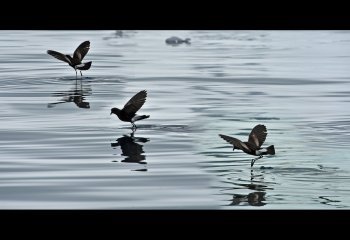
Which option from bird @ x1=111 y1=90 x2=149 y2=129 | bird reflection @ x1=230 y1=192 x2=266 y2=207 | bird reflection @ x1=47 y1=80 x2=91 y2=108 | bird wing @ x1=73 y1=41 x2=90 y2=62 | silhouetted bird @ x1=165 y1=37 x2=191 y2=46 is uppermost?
silhouetted bird @ x1=165 y1=37 x2=191 y2=46

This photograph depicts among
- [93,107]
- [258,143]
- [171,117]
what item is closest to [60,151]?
[258,143]

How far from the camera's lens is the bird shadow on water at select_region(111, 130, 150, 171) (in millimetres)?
13028

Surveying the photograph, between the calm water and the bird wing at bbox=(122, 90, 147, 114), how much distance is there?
1.15 feet

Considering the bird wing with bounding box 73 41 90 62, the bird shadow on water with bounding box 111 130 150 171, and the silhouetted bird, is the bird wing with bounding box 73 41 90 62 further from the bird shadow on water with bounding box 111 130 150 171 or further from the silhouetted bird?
the silhouetted bird

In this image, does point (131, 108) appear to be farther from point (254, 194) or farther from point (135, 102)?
point (254, 194)

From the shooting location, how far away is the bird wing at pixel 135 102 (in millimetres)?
15125

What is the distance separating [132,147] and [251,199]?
3.79 metres

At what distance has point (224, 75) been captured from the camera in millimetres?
24766

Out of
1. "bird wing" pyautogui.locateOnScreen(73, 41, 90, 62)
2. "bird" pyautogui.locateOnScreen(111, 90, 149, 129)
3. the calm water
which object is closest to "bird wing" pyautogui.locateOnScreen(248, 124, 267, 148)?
the calm water

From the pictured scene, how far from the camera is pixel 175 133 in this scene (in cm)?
1521

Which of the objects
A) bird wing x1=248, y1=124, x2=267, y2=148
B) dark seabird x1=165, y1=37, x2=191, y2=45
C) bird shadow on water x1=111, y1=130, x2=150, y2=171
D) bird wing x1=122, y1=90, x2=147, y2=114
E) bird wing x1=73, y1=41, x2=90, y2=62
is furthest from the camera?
dark seabird x1=165, y1=37, x2=191, y2=45

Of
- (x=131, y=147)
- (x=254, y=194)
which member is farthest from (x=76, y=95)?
(x=254, y=194)

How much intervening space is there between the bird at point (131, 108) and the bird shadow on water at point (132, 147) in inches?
9.6

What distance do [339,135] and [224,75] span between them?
9.93 m
